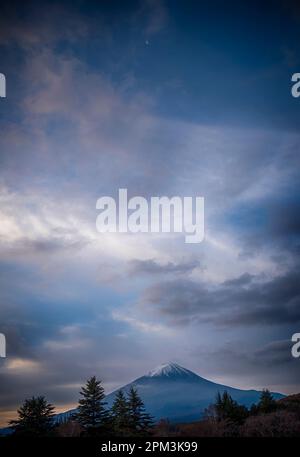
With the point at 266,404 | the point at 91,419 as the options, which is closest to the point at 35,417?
the point at 91,419

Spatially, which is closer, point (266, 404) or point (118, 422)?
point (118, 422)

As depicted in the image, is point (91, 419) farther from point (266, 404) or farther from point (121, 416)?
point (266, 404)

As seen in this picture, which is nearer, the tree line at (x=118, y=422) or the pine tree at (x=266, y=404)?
the tree line at (x=118, y=422)

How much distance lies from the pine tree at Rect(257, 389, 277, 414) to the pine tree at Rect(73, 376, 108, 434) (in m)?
29.6

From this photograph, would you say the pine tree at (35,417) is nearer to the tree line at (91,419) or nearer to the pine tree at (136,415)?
the tree line at (91,419)

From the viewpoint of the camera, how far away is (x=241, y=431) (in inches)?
2109

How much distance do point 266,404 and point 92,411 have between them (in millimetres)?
33963

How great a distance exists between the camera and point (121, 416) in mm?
51125

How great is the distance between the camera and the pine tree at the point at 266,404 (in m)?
65.1

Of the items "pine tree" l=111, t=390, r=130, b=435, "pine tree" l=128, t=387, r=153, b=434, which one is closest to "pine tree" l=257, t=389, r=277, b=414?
"pine tree" l=128, t=387, r=153, b=434

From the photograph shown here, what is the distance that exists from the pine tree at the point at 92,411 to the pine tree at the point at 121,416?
5.68 feet

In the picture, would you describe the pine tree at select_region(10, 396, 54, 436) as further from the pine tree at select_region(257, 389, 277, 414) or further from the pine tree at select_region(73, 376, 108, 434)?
the pine tree at select_region(257, 389, 277, 414)

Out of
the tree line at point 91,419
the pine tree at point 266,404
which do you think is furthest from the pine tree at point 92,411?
the pine tree at point 266,404
